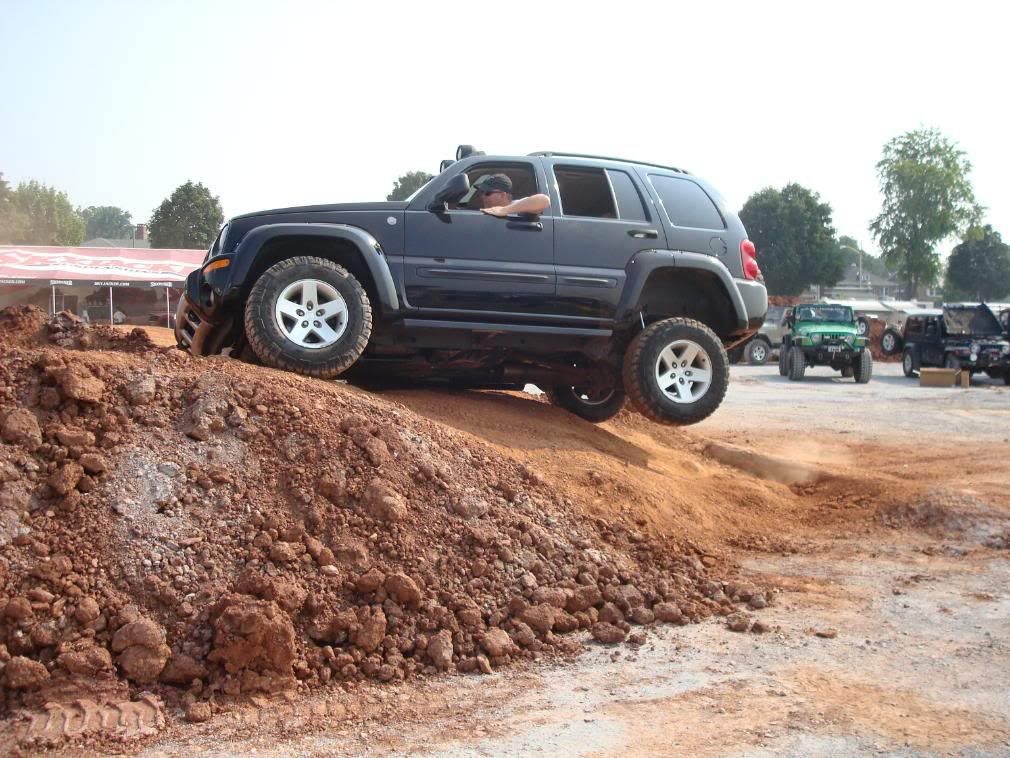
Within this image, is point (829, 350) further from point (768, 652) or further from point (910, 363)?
point (768, 652)

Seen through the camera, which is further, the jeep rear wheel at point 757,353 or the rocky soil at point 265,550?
the jeep rear wheel at point 757,353

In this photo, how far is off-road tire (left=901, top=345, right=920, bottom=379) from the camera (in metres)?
24.9

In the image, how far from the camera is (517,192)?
8.09m

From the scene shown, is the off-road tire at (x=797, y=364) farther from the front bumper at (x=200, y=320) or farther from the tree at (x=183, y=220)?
the tree at (x=183, y=220)

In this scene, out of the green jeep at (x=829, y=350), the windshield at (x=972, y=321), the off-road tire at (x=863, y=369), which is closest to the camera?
the off-road tire at (x=863, y=369)

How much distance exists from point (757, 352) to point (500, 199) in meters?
23.1

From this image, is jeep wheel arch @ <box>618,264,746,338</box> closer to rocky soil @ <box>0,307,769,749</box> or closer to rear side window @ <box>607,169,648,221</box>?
rear side window @ <box>607,169,648,221</box>

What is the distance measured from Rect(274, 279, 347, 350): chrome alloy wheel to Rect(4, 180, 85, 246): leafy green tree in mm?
58558

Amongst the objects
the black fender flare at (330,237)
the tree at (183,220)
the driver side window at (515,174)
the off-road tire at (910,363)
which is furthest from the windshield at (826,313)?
the tree at (183,220)

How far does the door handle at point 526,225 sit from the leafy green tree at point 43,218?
192 feet

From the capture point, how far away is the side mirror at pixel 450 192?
7.36m

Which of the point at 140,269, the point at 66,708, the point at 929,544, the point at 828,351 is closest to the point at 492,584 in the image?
the point at 66,708

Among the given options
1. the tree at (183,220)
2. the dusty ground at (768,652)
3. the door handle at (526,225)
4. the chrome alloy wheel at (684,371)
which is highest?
the tree at (183,220)

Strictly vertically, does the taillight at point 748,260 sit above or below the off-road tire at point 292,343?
above
